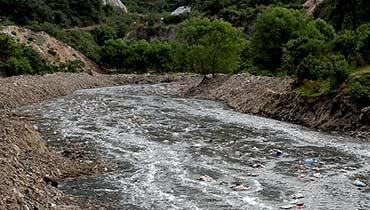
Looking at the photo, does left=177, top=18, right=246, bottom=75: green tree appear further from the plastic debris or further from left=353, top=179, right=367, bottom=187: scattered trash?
left=353, top=179, right=367, bottom=187: scattered trash

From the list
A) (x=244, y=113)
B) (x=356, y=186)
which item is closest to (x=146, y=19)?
(x=244, y=113)

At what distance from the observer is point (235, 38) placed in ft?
195

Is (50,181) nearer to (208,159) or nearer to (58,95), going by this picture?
(208,159)

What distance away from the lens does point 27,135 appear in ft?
63.4

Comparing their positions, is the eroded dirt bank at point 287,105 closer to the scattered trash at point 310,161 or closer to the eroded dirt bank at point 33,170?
the scattered trash at point 310,161

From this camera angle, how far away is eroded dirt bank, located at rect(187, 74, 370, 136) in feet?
91.6

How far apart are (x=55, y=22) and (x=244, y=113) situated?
330 feet

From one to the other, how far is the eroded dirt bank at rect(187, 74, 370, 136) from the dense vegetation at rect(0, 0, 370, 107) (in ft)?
2.92

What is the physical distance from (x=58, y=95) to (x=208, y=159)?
3218 cm

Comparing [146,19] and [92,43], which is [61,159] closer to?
[92,43]

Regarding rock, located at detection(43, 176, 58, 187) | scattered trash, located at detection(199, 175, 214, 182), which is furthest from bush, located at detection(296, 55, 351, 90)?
rock, located at detection(43, 176, 58, 187)

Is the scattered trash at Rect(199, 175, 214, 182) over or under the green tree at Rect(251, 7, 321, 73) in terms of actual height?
under

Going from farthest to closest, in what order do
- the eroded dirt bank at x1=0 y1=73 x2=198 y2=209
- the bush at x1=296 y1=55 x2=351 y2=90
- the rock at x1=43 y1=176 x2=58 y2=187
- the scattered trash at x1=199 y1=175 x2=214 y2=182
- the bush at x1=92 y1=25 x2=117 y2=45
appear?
the bush at x1=92 y1=25 x2=117 y2=45 → the bush at x1=296 y1=55 x2=351 y2=90 → the scattered trash at x1=199 y1=175 x2=214 y2=182 → the rock at x1=43 y1=176 x2=58 y2=187 → the eroded dirt bank at x1=0 y1=73 x2=198 y2=209

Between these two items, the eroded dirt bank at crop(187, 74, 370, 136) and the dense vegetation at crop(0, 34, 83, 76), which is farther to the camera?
the dense vegetation at crop(0, 34, 83, 76)
